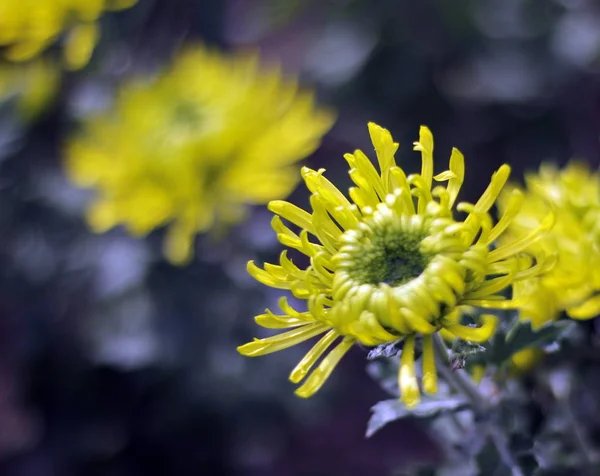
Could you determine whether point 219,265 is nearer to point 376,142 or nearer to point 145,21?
point 145,21

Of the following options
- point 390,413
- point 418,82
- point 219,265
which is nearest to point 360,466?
point 219,265

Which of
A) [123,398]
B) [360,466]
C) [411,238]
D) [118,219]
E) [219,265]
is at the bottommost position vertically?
[360,466]

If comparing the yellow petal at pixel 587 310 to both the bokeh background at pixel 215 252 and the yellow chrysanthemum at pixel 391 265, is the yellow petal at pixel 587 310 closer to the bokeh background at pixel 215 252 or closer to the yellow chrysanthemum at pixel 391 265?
the yellow chrysanthemum at pixel 391 265

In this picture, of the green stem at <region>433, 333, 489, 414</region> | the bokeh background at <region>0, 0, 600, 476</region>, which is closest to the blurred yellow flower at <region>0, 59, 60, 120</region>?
the bokeh background at <region>0, 0, 600, 476</region>

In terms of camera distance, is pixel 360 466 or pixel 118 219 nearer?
pixel 118 219

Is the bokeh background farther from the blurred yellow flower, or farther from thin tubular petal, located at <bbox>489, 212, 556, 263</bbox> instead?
thin tubular petal, located at <bbox>489, 212, 556, 263</bbox>

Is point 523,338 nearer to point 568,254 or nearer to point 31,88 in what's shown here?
point 568,254

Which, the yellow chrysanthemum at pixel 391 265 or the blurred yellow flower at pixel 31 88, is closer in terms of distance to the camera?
the yellow chrysanthemum at pixel 391 265

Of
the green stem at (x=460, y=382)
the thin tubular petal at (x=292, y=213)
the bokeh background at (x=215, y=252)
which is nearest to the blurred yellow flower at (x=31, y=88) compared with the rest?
the bokeh background at (x=215, y=252)
